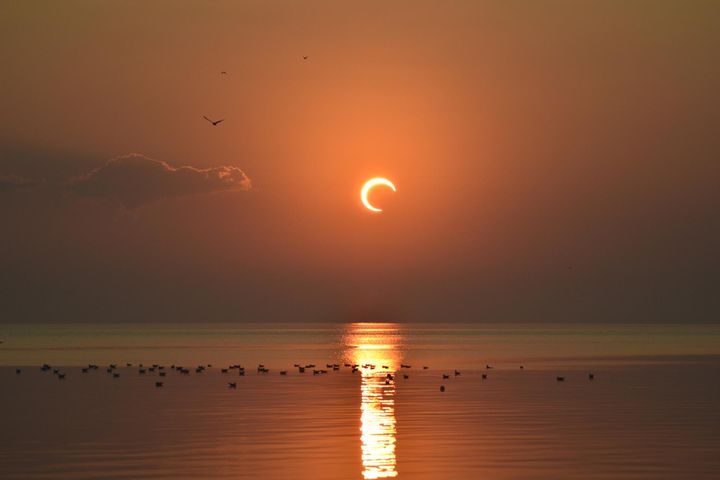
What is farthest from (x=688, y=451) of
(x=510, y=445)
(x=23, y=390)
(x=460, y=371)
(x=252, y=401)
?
(x=460, y=371)

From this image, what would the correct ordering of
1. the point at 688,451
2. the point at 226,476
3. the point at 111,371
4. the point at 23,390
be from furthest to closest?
the point at 111,371 < the point at 23,390 < the point at 688,451 < the point at 226,476

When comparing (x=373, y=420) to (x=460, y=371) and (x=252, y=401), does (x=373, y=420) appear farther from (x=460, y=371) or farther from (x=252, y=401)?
(x=460, y=371)

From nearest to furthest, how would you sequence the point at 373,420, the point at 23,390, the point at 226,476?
the point at 226,476 → the point at 373,420 → the point at 23,390

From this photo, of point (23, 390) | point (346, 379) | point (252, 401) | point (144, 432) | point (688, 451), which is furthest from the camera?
point (346, 379)

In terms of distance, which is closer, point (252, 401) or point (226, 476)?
point (226, 476)

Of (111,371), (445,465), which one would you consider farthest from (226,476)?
(111,371)

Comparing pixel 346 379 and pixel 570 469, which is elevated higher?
pixel 346 379

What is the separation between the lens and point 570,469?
31.4 m

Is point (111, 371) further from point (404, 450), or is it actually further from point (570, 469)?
point (570, 469)

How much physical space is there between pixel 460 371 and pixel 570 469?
53457mm

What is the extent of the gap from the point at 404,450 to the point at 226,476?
690 centimetres

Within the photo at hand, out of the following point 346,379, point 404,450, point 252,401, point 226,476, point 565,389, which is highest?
point 346,379

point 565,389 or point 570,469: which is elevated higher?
point 565,389

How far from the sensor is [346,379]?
73938mm
